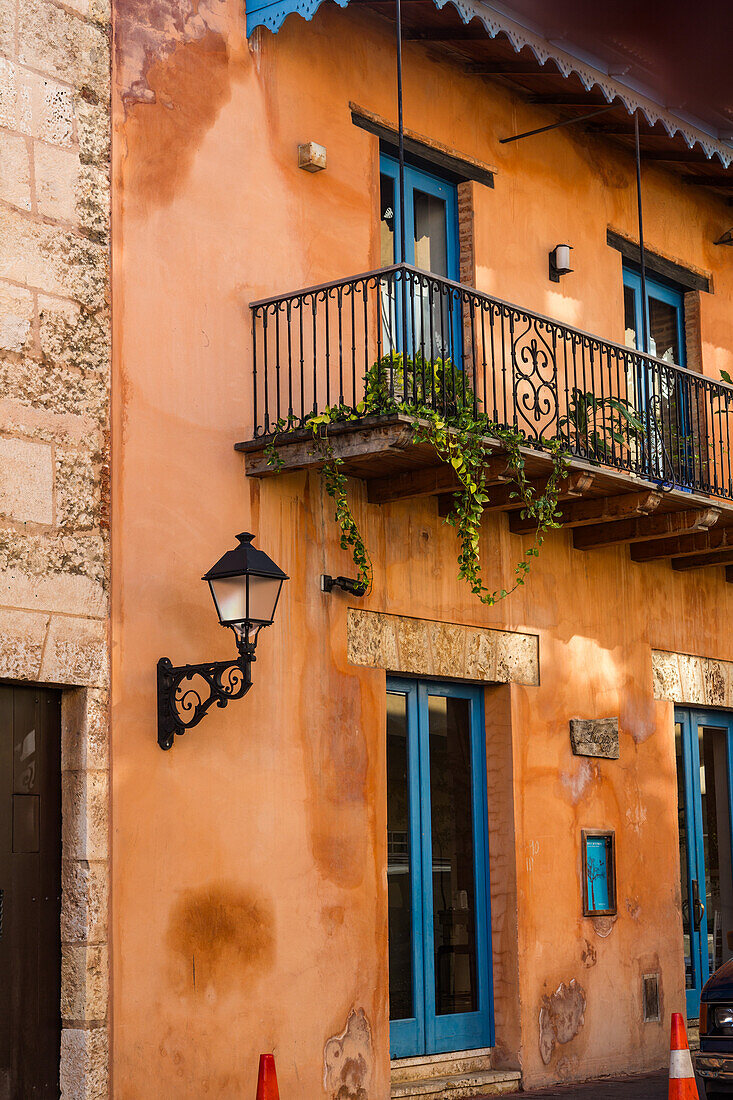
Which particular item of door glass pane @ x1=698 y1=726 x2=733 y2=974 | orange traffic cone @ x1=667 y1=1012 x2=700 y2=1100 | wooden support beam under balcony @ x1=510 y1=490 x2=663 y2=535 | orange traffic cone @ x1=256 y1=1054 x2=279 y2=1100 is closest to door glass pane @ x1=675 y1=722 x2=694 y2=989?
door glass pane @ x1=698 y1=726 x2=733 y2=974

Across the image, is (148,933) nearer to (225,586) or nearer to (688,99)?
(225,586)

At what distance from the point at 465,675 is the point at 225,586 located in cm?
289

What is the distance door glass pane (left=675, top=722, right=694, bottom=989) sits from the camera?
12430mm

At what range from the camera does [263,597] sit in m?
8.03

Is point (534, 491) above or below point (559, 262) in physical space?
below

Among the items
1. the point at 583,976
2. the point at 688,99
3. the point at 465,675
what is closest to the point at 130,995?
the point at 465,675

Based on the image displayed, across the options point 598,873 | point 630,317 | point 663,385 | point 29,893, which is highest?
point 630,317

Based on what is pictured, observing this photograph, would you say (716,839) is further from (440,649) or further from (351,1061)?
(351,1061)

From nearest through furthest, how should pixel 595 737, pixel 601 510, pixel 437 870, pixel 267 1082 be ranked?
pixel 267 1082
pixel 437 870
pixel 601 510
pixel 595 737

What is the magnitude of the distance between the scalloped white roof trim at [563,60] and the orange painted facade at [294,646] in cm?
50

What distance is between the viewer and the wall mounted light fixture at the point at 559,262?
38.7ft

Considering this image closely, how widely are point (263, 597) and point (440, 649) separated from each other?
8.27 feet

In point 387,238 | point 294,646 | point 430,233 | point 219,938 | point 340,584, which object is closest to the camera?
point 219,938

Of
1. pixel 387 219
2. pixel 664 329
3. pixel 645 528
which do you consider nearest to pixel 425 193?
pixel 387 219
